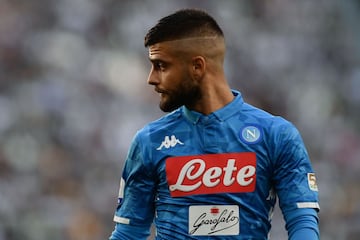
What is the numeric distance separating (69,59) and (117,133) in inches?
37.0

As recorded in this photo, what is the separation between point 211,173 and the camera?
12.2ft

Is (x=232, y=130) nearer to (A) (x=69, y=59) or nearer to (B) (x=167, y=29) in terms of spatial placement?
(B) (x=167, y=29)

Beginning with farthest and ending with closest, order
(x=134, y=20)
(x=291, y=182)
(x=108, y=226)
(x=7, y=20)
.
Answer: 1. (x=134, y=20)
2. (x=7, y=20)
3. (x=108, y=226)
4. (x=291, y=182)

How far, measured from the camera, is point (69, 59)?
9.53 m

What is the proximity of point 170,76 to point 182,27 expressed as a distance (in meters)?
0.20

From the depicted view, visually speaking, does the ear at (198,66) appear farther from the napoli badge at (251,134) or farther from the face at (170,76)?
the napoli badge at (251,134)

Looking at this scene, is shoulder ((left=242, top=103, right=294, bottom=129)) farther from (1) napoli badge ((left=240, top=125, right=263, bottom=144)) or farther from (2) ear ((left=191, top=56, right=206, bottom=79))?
(2) ear ((left=191, top=56, right=206, bottom=79))

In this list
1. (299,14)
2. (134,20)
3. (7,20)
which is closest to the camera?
(7,20)

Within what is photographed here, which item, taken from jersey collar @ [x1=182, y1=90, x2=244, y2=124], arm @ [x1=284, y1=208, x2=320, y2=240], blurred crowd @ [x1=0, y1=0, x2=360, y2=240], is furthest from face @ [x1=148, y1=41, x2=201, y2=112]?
blurred crowd @ [x1=0, y1=0, x2=360, y2=240]

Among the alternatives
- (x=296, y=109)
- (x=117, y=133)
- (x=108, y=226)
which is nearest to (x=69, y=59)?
(x=117, y=133)

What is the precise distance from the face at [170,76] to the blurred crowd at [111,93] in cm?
488

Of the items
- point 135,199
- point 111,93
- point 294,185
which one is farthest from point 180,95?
point 111,93

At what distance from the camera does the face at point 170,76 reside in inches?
146

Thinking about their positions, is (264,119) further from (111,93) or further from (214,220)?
(111,93)
